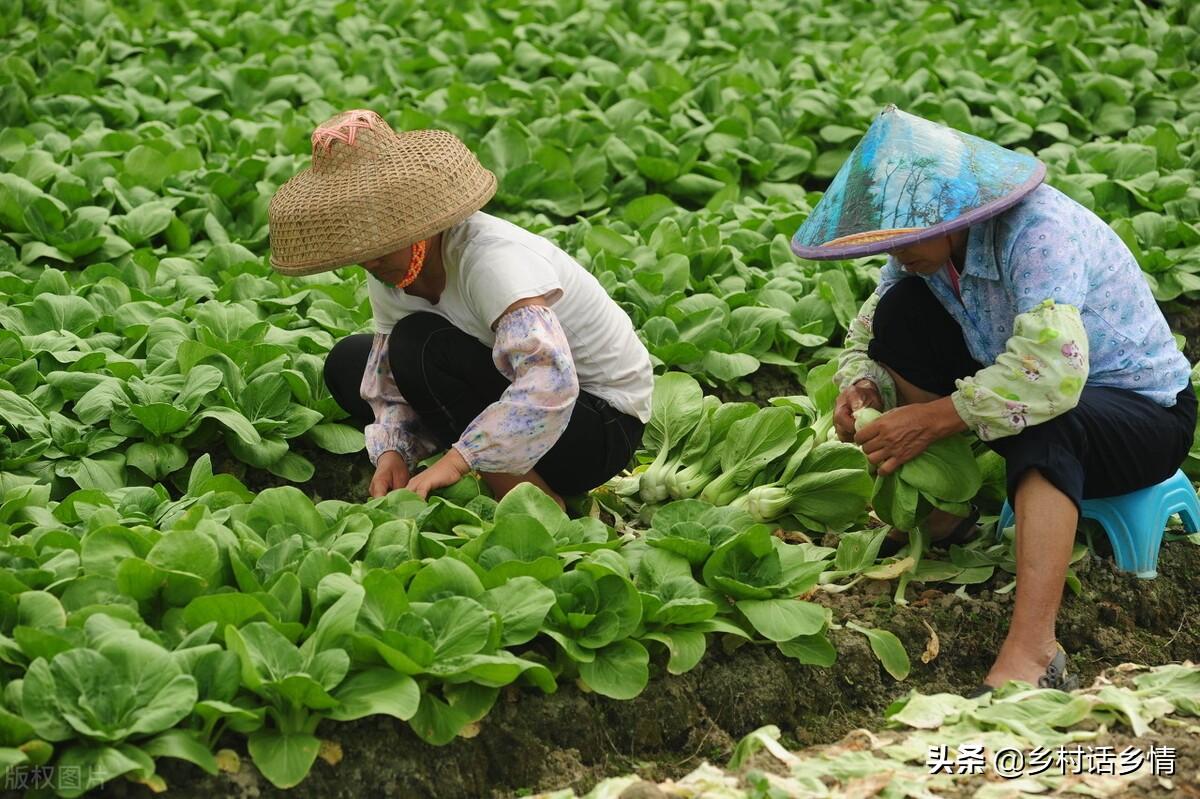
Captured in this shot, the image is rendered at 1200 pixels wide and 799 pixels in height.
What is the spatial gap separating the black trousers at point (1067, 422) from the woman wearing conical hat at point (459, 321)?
2.00ft


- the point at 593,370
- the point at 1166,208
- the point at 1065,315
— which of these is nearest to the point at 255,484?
the point at 593,370

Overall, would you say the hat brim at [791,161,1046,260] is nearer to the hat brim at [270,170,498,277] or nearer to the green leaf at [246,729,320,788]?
the hat brim at [270,170,498,277]

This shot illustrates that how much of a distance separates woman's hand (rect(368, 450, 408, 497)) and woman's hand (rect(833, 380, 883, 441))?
1.03 metres

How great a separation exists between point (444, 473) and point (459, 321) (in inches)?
14.5

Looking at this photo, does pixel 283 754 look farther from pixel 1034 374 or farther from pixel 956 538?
pixel 956 538

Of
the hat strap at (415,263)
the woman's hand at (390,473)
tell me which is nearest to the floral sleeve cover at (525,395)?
the hat strap at (415,263)

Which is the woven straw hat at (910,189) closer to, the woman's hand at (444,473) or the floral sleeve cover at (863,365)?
the floral sleeve cover at (863,365)

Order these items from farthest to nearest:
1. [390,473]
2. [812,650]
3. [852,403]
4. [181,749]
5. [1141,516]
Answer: [390,473] < [852,403] < [1141,516] < [812,650] < [181,749]

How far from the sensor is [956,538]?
325 cm

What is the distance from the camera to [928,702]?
2672mm

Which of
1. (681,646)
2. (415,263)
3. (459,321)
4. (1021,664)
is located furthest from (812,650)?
(415,263)

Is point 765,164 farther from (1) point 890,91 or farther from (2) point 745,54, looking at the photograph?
(2) point 745,54

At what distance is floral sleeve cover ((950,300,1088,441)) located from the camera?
8.67ft

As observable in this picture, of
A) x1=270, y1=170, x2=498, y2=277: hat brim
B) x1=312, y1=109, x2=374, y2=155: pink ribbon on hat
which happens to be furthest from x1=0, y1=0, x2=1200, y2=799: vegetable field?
x1=312, y1=109, x2=374, y2=155: pink ribbon on hat
